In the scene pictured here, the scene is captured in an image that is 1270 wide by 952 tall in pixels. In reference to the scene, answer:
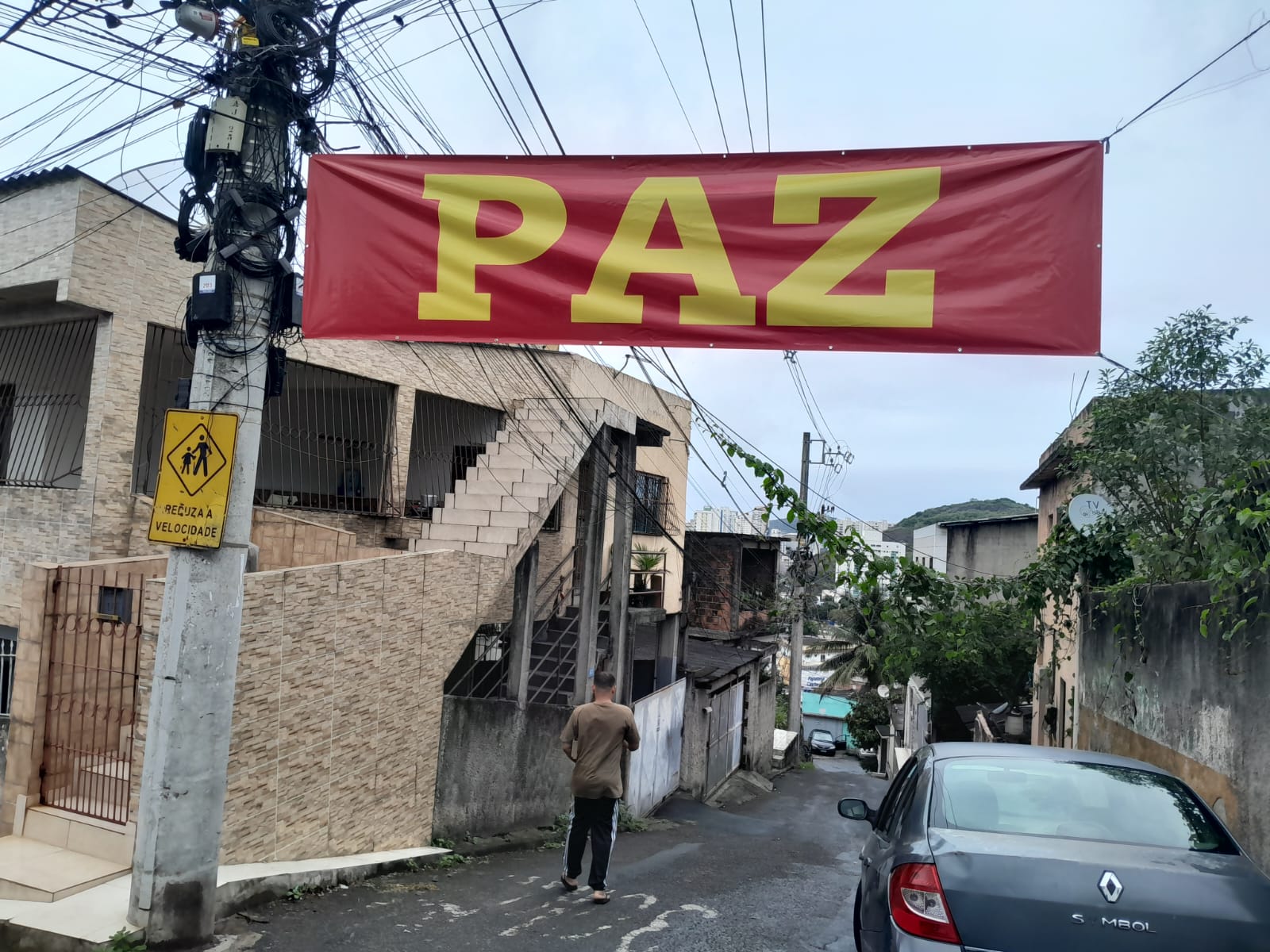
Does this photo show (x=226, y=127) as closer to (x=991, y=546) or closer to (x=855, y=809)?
Answer: (x=855, y=809)

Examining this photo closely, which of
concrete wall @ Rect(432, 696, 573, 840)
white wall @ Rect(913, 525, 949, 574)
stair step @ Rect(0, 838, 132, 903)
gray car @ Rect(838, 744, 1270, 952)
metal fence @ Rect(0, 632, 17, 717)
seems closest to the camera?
gray car @ Rect(838, 744, 1270, 952)

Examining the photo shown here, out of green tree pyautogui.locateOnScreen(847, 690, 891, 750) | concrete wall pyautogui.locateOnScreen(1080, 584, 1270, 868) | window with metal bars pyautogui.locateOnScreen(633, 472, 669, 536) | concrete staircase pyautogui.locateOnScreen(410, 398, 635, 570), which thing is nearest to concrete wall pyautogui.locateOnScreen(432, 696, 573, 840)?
concrete staircase pyautogui.locateOnScreen(410, 398, 635, 570)

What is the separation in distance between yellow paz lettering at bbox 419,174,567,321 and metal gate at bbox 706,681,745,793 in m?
15.3

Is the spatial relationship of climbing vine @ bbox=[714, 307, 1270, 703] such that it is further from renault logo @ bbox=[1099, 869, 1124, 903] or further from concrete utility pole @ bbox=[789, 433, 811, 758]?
concrete utility pole @ bbox=[789, 433, 811, 758]

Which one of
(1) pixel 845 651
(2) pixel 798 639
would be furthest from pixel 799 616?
(1) pixel 845 651

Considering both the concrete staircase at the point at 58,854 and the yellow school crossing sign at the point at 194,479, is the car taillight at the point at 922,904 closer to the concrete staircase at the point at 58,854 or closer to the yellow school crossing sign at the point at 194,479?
the yellow school crossing sign at the point at 194,479

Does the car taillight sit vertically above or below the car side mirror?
above

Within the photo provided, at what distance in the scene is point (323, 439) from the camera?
1532 centimetres

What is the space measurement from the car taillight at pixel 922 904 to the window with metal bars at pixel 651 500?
18.6m

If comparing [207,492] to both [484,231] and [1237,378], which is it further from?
[1237,378]

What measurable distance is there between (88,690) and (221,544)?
3.17 metres

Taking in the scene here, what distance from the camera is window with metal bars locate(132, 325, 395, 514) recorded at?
13711 mm

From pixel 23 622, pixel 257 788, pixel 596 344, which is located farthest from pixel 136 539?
pixel 596 344

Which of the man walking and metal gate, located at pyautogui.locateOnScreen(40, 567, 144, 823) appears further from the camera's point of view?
metal gate, located at pyautogui.locateOnScreen(40, 567, 144, 823)
